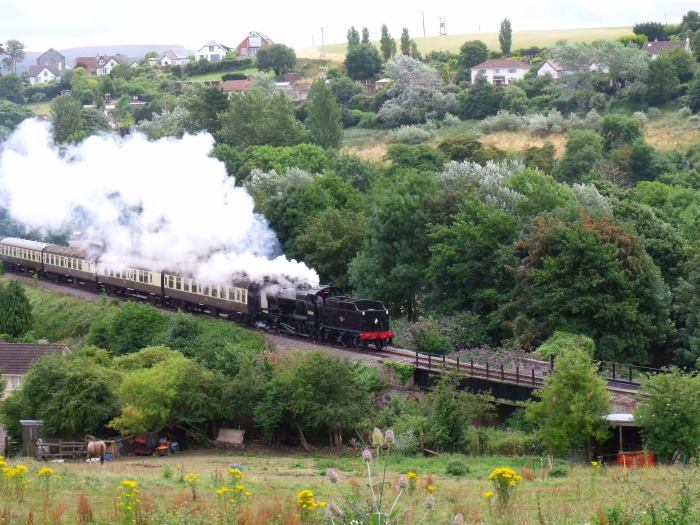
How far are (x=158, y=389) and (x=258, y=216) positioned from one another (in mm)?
23698

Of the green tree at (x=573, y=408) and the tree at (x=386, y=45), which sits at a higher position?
the tree at (x=386, y=45)

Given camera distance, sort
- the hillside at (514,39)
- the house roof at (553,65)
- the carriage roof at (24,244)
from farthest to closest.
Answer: the hillside at (514,39) → the house roof at (553,65) → the carriage roof at (24,244)

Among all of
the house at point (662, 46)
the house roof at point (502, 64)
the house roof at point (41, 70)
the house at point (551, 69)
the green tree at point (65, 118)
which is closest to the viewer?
the green tree at point (65, 118)

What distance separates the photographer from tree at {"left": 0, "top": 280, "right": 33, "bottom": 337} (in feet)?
175

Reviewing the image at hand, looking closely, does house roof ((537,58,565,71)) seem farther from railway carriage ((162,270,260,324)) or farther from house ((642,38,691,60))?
railway carriage ((162,270,260,324))

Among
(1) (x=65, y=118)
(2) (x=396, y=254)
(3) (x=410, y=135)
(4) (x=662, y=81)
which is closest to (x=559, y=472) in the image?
(2) (x=396, y=254)

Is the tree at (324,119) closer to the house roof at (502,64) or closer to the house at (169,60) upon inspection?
the house roof at (502,64)

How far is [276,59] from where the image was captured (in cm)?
14350

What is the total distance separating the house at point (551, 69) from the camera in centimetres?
11242

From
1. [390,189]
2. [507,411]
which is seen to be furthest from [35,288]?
[507,411]

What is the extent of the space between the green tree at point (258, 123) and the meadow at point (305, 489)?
192 feet

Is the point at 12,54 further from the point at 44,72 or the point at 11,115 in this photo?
the point at 11,115

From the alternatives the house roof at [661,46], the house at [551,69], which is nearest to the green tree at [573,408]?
the house at [551,69]

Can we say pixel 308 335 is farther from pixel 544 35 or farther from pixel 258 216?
pixel 544 35
